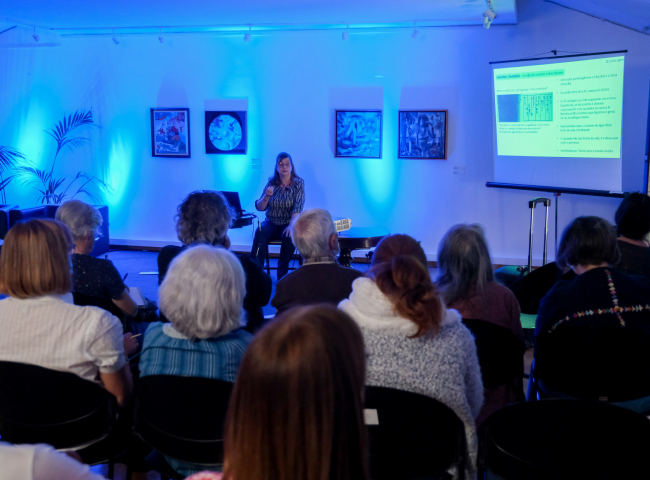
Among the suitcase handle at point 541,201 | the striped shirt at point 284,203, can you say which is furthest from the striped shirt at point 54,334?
the suitcase handle at point 541,201

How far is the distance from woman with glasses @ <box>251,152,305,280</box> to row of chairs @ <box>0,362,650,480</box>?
423 cm

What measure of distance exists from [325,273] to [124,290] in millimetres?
1029

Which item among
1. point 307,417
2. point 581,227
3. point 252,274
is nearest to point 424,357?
point 307,417

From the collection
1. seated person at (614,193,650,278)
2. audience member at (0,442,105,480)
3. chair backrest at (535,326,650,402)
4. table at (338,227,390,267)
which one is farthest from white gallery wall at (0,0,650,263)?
audience member at (0,442,105,480)

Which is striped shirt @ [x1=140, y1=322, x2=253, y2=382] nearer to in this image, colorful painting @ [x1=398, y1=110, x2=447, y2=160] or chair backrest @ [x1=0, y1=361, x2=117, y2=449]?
chair backrest @ [x1=0, y1=361, x2=117, y2=449]

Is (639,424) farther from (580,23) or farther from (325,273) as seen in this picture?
(580,23)

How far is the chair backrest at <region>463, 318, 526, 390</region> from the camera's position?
227cm

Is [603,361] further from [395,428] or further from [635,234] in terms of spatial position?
[635,234]

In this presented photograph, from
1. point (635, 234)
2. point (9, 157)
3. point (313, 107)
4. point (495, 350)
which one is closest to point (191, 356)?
point (495, 350)

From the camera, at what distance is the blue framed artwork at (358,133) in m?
7.20

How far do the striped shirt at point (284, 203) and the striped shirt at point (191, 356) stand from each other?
444 centimetres

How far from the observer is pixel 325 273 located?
109 inches

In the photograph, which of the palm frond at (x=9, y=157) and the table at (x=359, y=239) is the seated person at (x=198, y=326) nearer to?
the table at (x=359, y=239)

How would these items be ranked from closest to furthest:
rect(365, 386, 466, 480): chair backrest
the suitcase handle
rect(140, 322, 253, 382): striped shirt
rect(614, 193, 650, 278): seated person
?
rect(365, 386, 466, 480): chair backrest → rect(140, 322, 253, 382): striped shirt → rect(614, 193, 650, 278): seated person → the suitcase handle
